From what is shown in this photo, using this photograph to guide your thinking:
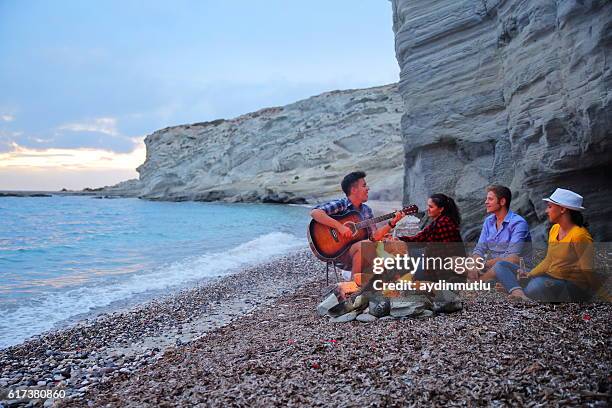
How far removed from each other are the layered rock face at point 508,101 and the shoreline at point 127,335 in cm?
393

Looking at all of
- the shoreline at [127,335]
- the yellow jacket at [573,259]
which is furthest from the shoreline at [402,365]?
the shoreline at [127,335]

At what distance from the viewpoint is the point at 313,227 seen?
5.99m

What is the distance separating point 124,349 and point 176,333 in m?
0.71

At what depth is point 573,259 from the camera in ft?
15.7

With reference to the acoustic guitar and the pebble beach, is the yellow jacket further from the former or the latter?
the acoustic guitar

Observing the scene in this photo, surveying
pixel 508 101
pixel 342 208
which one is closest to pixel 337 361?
pixel 342 208

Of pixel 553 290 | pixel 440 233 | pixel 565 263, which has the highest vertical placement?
pixel 440 233

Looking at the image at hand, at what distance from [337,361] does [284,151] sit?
183 ft

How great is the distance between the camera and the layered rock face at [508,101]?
6629 millimetres

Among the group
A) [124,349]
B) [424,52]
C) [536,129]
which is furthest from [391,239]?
[424,52]

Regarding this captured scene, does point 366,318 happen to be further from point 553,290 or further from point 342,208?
point 553,290

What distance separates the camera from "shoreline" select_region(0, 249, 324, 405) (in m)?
4.78

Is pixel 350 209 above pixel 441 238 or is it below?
above

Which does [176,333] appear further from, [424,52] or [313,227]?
[424,52]
